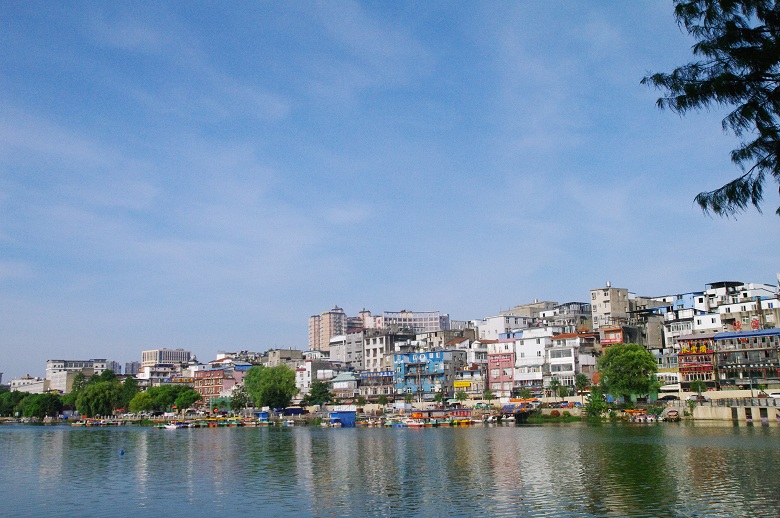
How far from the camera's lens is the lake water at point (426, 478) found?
29.7 m

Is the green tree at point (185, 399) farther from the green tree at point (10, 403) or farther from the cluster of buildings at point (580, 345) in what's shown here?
the green tree at point (10, 403)

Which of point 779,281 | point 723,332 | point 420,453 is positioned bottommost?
point 420,453

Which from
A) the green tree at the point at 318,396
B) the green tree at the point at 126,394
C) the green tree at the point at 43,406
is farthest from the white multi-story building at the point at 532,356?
the green tree at the point at 43,406

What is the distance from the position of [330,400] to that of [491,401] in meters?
35.7

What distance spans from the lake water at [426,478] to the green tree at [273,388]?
60.1 meters

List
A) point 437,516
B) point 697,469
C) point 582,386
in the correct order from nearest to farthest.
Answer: point 437,516, point 697,469, point 582,386

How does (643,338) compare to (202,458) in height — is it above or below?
above

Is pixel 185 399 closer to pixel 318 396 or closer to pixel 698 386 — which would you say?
pixel 318 396

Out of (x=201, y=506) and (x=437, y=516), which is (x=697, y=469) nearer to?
(x=437, y=516)

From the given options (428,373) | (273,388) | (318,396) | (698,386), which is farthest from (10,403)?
(698,386)

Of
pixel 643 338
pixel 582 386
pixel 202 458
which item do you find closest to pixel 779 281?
pixel 643 338

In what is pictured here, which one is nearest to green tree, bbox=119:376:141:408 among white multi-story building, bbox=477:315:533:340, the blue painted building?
the blue painted building

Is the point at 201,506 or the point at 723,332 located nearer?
the point at 201,506

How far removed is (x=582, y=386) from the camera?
99562mm
